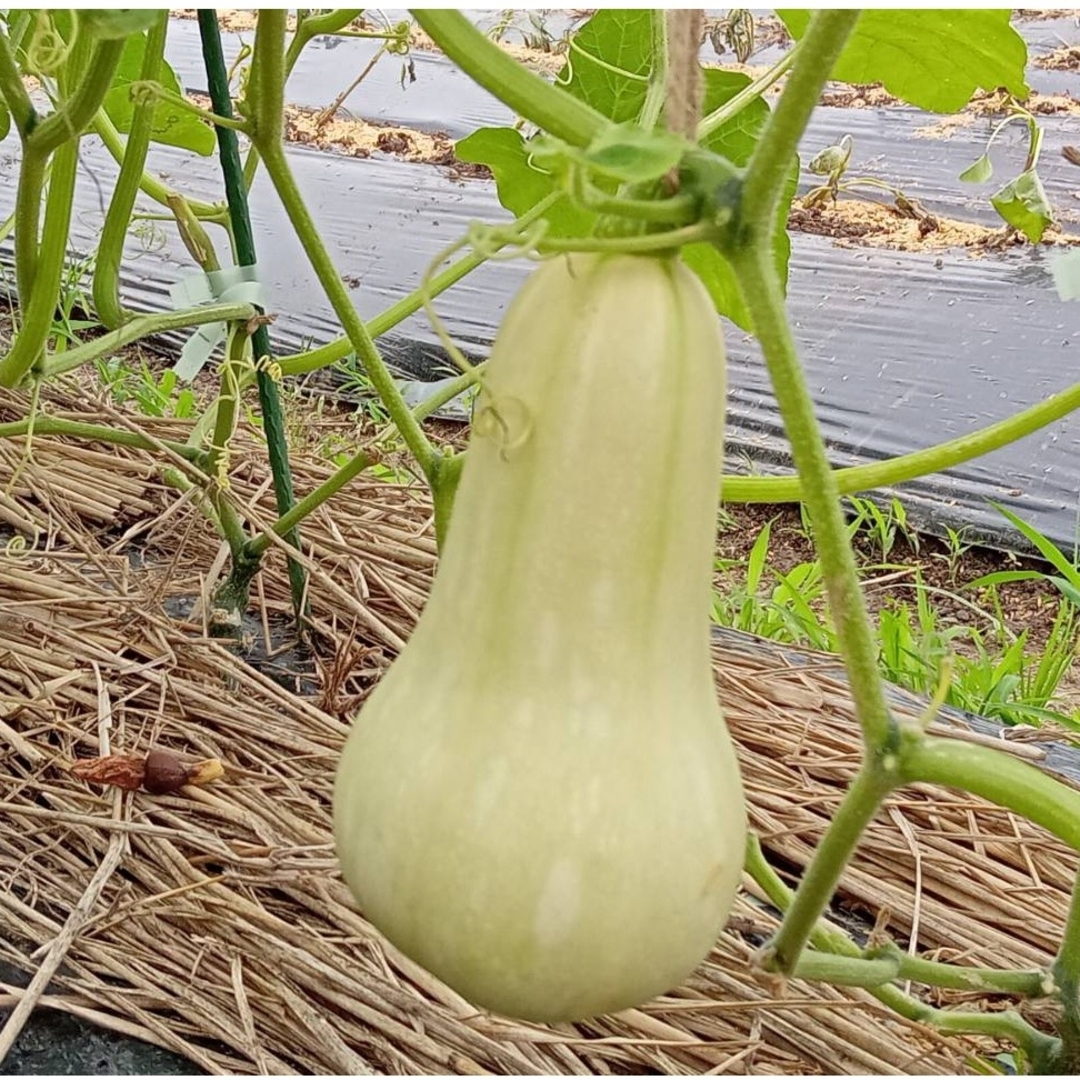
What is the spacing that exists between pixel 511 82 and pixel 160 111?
0.85 m

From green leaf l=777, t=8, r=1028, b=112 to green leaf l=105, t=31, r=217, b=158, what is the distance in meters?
0.61

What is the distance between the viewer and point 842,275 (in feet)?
10.0

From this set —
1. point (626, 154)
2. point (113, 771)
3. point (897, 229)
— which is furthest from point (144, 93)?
point (897, 229)

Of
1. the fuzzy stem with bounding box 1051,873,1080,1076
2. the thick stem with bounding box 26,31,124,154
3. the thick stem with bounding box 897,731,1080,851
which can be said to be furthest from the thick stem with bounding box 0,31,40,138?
the fuzzy stem with bounding box 1051,873,1080,1076

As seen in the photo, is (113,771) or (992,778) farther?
(113,771)

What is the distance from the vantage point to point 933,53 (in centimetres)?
86

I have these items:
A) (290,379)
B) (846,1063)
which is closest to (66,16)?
(846,1063)

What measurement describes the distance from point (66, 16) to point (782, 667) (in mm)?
883

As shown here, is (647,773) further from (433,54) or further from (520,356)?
(433,54)

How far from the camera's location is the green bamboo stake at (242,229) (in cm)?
84

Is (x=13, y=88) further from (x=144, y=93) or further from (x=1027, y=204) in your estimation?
(x=1027, y=204)

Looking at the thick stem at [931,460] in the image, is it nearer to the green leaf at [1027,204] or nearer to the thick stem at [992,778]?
the thick stem at [992,778]

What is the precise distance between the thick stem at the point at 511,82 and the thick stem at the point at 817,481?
72mm

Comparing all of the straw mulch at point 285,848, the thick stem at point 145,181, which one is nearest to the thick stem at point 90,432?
the straw mulch at point 285,848
